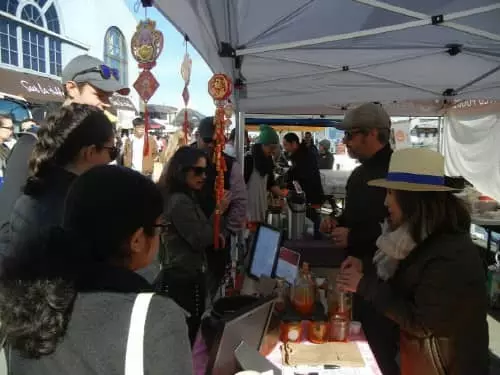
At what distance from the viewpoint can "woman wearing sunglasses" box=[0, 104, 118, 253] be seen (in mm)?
1462

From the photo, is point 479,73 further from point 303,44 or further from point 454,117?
point 454,117

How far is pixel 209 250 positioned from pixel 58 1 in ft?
65.2

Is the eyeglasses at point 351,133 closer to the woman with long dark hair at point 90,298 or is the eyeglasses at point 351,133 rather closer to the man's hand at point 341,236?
the man's hand at point 341,236

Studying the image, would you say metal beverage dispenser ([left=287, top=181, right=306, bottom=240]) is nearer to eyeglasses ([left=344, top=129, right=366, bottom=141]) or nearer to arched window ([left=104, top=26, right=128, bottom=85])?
eyeglasses ([left=344, top=129, right=366, bottom=141])

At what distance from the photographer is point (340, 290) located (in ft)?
6.07

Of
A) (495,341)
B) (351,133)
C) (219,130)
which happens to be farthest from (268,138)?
(495,341)

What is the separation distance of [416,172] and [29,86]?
1555 cm

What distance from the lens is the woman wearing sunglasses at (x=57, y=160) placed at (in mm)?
1462

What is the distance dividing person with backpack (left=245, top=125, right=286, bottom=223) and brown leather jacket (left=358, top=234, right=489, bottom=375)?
3.39 meters

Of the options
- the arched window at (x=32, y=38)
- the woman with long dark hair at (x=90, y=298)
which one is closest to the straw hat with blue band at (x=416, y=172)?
the woman with long dark hair at (x=90, y=298)

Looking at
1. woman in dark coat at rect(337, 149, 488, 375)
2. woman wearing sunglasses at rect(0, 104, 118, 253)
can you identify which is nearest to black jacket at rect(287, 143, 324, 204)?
woman in dark coat at rect(337, 149, 488, 375)

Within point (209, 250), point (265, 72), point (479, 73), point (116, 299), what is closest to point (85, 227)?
point (116, 299)

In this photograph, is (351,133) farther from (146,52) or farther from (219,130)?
(146,52)

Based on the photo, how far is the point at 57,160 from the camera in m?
1.57
